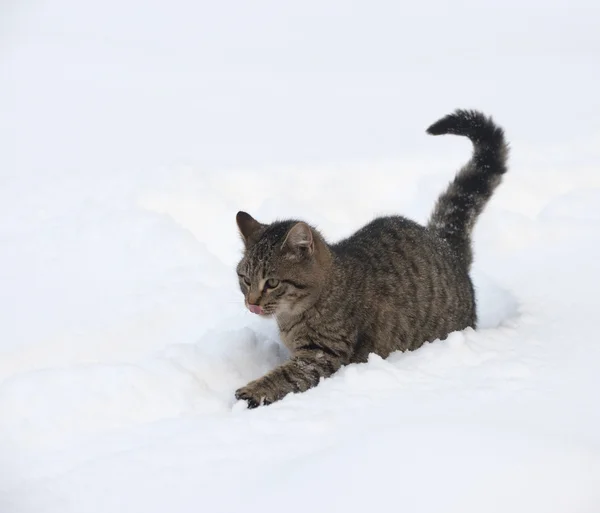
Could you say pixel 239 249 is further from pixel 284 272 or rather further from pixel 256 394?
pixel 256 394

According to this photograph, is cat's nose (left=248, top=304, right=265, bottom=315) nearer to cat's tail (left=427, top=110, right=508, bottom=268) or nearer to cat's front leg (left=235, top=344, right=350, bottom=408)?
cat's front leg (left=235, top=344, right=350, bottom=408)

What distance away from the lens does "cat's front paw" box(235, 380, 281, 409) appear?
325 centimetres

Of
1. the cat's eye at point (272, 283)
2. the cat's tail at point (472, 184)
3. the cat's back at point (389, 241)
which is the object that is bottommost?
the cat's eye at point (272, 283)

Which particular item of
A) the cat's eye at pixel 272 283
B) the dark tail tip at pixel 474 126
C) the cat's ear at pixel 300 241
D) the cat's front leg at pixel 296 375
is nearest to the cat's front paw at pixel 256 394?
the cat's front leg at pixel 296 375

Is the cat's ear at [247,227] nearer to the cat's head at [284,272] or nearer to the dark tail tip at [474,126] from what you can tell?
the cat's head at [284,272]

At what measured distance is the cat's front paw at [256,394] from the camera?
325 centimetres

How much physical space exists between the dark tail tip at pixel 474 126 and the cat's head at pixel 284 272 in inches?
52.2

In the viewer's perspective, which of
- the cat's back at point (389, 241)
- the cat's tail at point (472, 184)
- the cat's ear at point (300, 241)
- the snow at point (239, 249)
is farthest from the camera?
the cat's tail at point (472, 184)

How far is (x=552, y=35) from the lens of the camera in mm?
11789

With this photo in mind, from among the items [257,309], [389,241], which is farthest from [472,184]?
[257,309]

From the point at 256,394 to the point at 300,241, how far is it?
2.67ft

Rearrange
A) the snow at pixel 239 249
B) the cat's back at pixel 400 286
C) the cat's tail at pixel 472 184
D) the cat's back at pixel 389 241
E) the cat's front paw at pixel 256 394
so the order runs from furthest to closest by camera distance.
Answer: the cat's tail at pixel 472 184
the cat's back at pixel 389 241
the cat's back at pixel 400 286
the cat's front paw at pixel 256 394
the snow at pixel 239 249

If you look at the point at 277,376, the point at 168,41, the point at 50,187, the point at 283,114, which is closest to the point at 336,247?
the point at 277,376

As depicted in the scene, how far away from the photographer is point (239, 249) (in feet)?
15.0
